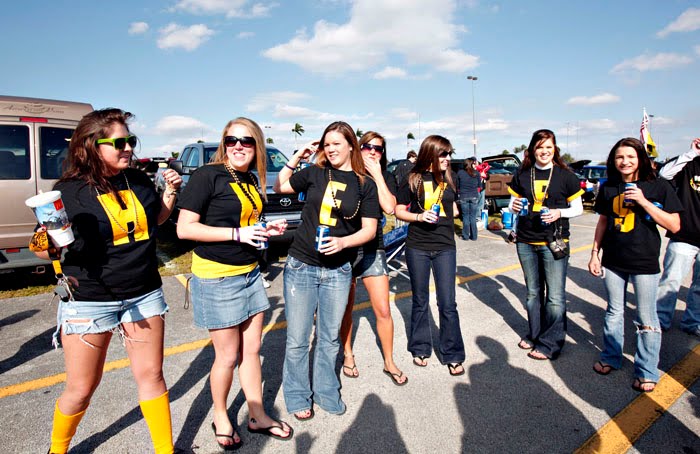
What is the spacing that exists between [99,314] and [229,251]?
0.72 metres

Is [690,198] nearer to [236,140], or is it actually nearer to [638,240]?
[638,240]

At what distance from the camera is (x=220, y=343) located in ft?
7.96

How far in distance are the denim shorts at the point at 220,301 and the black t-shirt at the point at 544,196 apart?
8.36 feet

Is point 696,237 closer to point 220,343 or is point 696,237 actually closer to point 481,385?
point 481,385

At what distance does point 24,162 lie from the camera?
529 centimetres

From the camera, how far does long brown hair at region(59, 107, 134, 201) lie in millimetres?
2055

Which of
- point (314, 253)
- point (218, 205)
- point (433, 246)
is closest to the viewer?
point (218, 205)

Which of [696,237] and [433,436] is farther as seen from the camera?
[696,237]

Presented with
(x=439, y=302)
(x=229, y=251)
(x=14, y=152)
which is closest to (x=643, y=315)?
(x=439, y=302)

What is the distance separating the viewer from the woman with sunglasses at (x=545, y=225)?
3.54 meters

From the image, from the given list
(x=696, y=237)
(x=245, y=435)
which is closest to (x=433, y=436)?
(x=245, y=435)

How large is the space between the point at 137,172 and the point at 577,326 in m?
4.50

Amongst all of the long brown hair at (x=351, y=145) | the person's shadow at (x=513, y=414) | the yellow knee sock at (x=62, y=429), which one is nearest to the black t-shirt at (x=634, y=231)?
the person's shadow at (x=513, y=414)

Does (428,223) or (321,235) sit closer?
(321,235)
